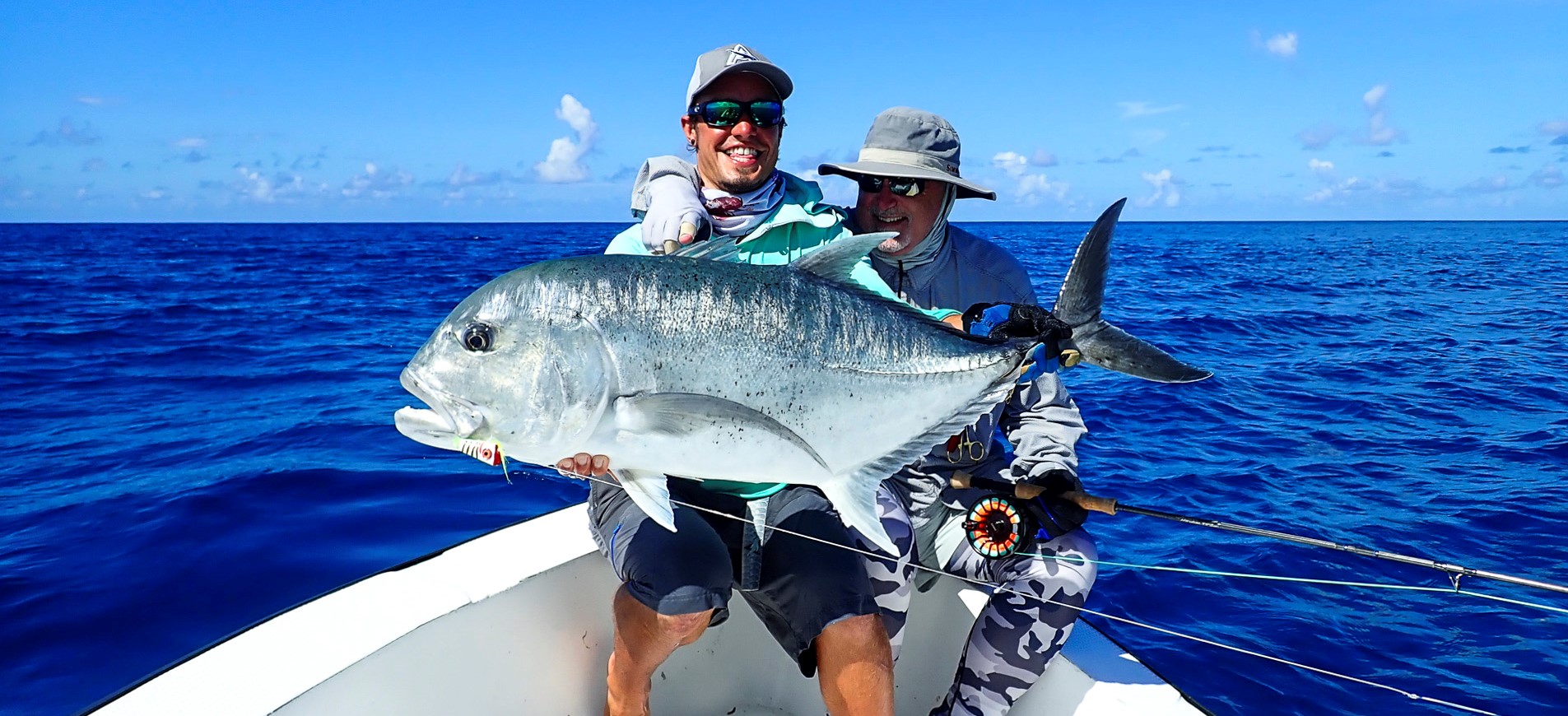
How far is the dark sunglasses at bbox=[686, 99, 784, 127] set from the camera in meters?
2.92

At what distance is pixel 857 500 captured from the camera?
2320 millimetres

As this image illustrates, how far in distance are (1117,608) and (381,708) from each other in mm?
4275

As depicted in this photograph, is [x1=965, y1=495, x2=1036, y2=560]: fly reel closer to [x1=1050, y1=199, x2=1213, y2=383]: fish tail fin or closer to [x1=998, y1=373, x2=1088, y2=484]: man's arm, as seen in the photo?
[x1=998, y1=373, x2=1088, y2=484]: man's arm

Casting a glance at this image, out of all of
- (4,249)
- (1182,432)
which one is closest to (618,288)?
(1182,432)

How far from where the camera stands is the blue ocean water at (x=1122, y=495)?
488cm

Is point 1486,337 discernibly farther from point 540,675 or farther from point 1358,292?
point 540,675

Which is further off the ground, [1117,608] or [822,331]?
[822,331]

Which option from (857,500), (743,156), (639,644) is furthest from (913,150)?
(639,644)

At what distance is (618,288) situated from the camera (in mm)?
2064

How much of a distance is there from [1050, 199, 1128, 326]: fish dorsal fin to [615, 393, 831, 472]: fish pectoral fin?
1167 mm

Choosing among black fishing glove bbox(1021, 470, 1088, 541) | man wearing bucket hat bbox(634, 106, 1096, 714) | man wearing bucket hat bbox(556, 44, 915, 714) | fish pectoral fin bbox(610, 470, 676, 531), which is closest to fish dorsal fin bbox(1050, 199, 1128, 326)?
man wearing bucket hat bbox(634, 106, 1096, 714)

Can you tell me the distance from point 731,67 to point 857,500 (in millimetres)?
1446

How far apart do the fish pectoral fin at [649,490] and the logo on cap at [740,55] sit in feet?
4.66

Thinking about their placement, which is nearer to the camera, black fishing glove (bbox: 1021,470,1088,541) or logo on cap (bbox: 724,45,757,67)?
logo on cap (bbox: 724,45,757,67)
